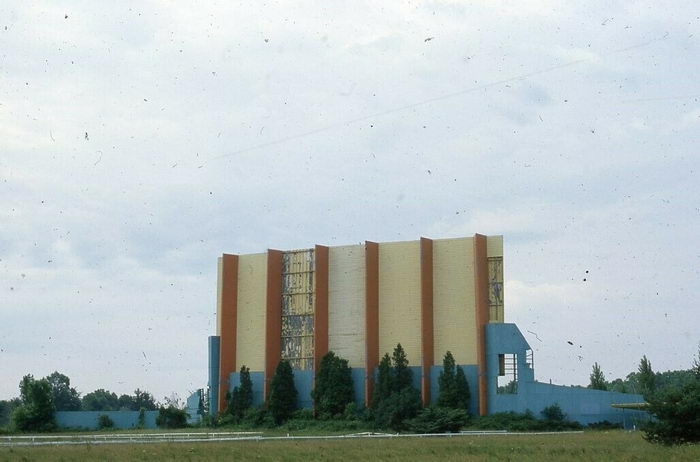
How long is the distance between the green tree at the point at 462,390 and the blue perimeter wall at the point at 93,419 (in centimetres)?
2908

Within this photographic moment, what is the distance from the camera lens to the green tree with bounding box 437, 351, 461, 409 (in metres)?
70.1

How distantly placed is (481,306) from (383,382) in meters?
9.00

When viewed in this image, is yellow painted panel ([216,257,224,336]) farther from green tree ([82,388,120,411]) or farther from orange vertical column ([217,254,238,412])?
green tree ([82,388,120,411])

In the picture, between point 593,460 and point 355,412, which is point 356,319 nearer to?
point 355,412

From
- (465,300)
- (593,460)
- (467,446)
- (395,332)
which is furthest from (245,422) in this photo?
(593,460)

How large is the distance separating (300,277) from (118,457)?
4242 cm

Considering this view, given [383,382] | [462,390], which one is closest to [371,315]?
[383,382]

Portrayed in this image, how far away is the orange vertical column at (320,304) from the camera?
7750 centimetres

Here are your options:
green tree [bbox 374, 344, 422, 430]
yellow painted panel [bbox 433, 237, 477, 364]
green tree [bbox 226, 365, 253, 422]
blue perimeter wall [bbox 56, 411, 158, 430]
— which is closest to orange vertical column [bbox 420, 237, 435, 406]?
yellow painted panel [bbox 433, 237, 477, 364]

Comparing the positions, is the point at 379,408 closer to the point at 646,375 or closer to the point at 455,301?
the point at 455,301

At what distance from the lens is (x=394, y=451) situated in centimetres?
4056

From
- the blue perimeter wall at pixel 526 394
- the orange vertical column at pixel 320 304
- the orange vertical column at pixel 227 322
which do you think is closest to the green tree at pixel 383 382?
the blue perimeter wall at pixel 526 394

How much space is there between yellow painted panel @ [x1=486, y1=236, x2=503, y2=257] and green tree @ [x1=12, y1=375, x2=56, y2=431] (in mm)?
37755

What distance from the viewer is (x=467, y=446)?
142ft
